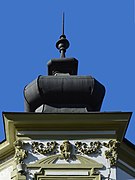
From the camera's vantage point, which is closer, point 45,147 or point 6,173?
point 45,147

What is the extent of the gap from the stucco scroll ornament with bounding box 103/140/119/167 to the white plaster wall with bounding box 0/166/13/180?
239 centimetres

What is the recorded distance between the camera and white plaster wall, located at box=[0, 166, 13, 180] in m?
20.9

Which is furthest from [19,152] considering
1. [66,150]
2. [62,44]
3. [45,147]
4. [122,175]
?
[62,44]

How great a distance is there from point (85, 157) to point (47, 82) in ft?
9.47

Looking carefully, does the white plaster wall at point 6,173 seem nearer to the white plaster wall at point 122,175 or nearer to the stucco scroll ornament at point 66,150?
the stucco scroll ornament at point 66,150

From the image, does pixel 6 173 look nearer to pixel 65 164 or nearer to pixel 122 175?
pixel 65 164

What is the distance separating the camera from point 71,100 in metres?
22.2

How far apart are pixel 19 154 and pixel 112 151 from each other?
2234mm

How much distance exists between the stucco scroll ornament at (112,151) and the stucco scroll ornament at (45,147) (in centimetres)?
122

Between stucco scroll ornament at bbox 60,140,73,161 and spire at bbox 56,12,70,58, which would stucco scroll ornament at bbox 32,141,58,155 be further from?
spire at bbox 56,12,70,58

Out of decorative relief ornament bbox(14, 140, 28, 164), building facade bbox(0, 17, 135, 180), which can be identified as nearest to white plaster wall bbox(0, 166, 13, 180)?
building facade bbox(0, 17, 135, 180)

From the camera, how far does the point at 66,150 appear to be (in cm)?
2048

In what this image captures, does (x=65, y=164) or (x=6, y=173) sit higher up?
(x=65, y=164)

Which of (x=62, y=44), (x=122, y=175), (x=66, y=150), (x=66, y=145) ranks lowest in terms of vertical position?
(x=122, y=175)
